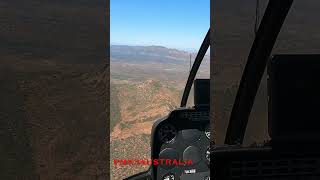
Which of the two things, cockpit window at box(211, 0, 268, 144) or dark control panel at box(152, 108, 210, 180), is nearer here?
cockpit window at box(211, 0, 268, 144)

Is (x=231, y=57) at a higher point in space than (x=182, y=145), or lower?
higher

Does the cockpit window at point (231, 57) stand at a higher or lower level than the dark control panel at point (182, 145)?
higher

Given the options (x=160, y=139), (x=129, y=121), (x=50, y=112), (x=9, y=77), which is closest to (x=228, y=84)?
(x=50, y=112)

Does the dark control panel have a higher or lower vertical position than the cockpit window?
lower

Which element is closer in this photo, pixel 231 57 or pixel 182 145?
pixel 231 57

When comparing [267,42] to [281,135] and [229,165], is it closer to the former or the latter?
[281,135]

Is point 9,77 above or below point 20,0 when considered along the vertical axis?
below

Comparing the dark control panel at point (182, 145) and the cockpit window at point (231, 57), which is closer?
the cockpit window at point (231, 57)

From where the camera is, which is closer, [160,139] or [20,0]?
[20,0]
